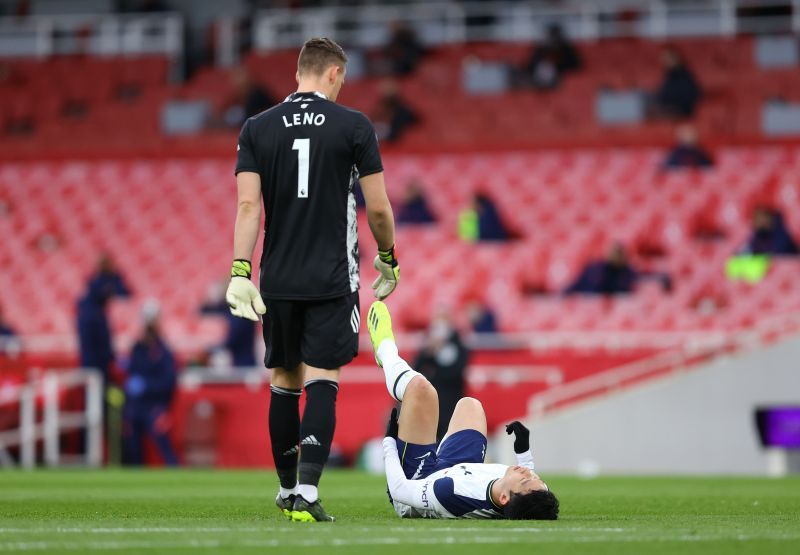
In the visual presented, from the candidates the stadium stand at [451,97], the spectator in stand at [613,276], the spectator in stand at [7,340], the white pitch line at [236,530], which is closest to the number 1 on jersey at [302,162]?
the white pitch line at [236,530]

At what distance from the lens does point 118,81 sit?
2738 centimetres

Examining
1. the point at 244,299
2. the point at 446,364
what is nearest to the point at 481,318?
the point at 446,364

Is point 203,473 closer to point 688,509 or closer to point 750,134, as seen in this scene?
point 688,509

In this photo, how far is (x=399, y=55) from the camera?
83.7ft

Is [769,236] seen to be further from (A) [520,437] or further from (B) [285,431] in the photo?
(B) [285,431]

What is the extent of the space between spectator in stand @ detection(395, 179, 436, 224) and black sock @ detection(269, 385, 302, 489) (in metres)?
14.5

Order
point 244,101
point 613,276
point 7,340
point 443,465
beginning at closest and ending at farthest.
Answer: point 443,465, point 613,276, point 7,340, point 244,101

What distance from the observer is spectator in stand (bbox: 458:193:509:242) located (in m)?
20.6

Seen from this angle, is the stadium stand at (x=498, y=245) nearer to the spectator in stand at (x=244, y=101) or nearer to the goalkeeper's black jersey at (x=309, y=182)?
the spectator in stand at (x=244, y=101)

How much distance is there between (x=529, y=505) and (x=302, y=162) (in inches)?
73.6

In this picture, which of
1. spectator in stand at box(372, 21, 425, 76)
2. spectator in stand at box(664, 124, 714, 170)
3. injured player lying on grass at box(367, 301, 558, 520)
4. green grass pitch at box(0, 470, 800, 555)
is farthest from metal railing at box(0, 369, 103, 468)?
injured player lying on grass at box(367, 301, 558, 520)

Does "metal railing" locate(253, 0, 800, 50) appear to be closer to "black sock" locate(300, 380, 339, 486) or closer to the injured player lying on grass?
the injured player lying on grass


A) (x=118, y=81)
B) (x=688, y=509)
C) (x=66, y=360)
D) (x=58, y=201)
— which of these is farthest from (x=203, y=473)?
(x=118, y=81)

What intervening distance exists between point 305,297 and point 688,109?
1754 cm
